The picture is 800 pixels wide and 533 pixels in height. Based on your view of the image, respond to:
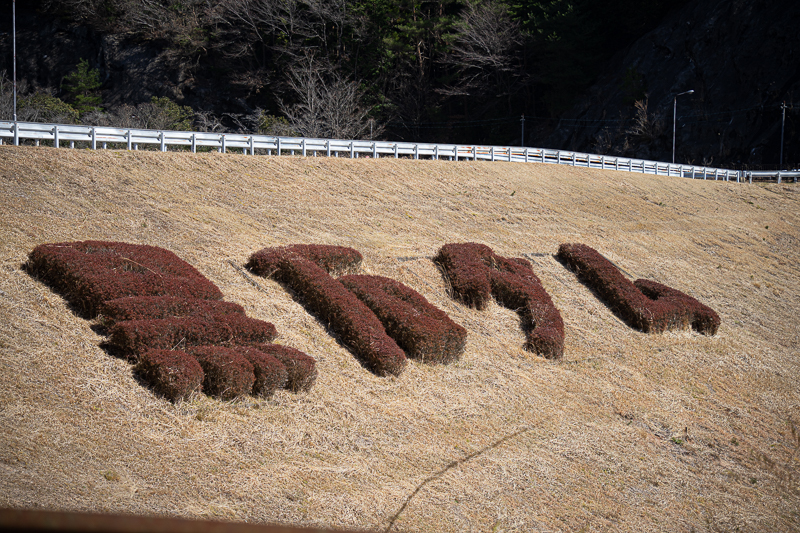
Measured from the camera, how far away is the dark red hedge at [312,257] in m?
14.9

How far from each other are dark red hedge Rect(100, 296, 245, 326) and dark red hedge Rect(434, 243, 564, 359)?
668 centimetres

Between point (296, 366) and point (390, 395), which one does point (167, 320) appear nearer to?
point (296, 366)

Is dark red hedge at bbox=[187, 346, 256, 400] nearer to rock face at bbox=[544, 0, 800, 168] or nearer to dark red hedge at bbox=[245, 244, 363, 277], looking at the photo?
dark red hedge at bbox=[245, 244, 363, 277]

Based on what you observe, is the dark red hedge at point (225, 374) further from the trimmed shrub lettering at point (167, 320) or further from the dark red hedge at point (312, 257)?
the dark red hedge at point (312, 257)

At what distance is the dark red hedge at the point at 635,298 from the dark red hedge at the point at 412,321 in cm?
685

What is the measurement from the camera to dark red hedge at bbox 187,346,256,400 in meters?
9.98

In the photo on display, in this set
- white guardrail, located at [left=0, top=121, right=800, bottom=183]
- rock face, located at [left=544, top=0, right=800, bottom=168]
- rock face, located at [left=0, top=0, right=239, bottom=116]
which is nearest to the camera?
white guardrail, located at [left=0, top=121, right=800, bottom=183]

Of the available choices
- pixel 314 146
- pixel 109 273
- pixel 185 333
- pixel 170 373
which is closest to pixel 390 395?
pixel 185 333

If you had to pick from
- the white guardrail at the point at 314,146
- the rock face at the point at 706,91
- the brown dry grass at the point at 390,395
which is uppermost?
the rock face at the point at 706,91

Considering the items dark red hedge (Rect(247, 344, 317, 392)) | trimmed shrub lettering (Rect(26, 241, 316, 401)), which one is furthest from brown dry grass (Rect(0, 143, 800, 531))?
trimmed shrub lettering (Rect(26, 241, 316, 401))

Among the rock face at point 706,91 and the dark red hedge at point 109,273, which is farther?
the rock face at point 706,91

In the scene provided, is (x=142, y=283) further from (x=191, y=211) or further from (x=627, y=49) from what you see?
(x=627, y=49)

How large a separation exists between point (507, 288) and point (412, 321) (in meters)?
4.68

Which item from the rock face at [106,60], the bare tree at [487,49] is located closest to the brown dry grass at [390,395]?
the bare tree at [487,49]
